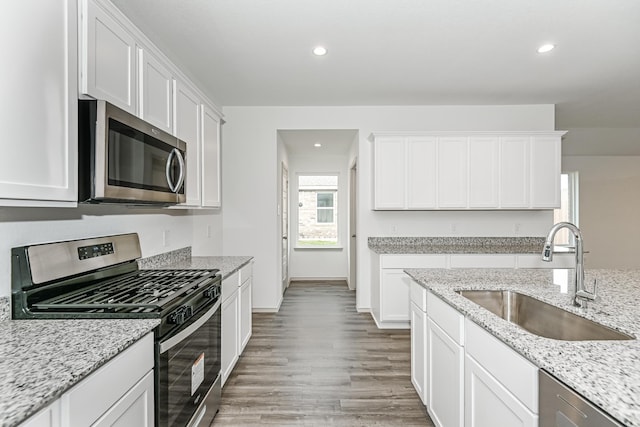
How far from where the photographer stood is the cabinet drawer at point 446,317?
1.59 metres

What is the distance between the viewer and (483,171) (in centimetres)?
402

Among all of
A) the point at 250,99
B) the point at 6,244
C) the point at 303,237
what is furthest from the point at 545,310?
the point at 303,237

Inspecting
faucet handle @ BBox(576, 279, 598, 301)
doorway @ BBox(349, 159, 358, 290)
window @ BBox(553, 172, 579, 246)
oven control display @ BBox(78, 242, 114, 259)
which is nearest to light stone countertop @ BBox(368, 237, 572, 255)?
doorway @ BBox(349, 159, 358, 290)

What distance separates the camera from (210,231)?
3.98 metres

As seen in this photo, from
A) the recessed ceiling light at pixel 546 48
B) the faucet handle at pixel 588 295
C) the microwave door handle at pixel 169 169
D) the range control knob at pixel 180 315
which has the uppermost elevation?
the recessed ceiling light at pixel 546 48

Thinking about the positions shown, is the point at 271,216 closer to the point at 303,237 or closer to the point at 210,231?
the point at 210,231

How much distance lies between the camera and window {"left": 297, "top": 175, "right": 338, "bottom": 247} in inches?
262

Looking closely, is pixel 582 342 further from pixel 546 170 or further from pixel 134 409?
pixel 546 170

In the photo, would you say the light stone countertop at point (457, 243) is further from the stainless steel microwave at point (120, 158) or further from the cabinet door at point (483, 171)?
the stainless steel microwave at point (120, 158)

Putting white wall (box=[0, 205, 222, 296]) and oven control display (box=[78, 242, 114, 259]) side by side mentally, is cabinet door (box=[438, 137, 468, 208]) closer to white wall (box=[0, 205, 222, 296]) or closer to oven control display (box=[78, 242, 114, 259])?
white wall (box=[0, 205, 222, 296])

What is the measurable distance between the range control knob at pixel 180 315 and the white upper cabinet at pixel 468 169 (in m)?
2.86

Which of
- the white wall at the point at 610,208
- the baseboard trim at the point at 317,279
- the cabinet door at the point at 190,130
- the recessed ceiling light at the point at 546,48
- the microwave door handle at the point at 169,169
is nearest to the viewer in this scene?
the microwave door handle at the point at 169,169

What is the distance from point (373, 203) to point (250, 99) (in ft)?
6.37

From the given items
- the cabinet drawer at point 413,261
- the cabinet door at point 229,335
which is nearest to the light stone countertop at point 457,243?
the cabinet drawer at point 413,261
